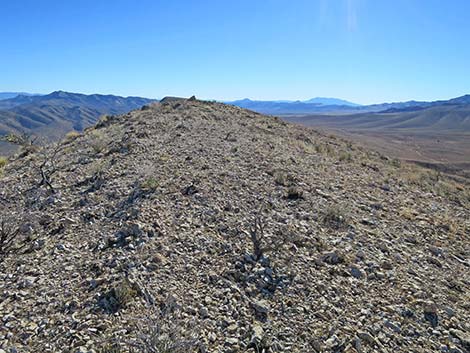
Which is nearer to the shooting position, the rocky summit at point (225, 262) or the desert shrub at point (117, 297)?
the rocky summit at point (225, 262)

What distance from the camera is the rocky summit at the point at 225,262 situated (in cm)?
441

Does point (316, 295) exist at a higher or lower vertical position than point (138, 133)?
lower

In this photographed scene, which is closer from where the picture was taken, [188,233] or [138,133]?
[188,233]

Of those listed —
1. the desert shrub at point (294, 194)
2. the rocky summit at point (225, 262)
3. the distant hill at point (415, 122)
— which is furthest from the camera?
the distant hill at point (415, 122)

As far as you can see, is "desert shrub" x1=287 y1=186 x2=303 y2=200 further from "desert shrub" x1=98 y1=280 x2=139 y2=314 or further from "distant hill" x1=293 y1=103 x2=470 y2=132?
"distant hill" x1=293 y1=103 x2=470 y2=132

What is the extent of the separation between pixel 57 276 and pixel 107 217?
2.33 m

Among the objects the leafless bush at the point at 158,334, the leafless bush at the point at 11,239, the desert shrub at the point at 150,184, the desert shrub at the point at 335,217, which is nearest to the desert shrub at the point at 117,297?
the leafless bush at the point at 158,334

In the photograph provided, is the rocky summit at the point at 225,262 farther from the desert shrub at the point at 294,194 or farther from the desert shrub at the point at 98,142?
the desert shrub at the point at 98,142

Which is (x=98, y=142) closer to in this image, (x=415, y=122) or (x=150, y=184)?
(x=150, y=184)

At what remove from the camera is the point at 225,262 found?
19.5 ft

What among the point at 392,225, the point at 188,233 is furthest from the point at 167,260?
the point at 392,225

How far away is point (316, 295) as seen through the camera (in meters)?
5.22

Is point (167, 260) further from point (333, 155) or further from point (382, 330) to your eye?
point (333, 155)

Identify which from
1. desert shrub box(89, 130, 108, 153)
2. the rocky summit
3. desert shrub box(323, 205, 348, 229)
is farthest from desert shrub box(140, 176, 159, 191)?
desert shrub box(89, 130, 108, 153)
